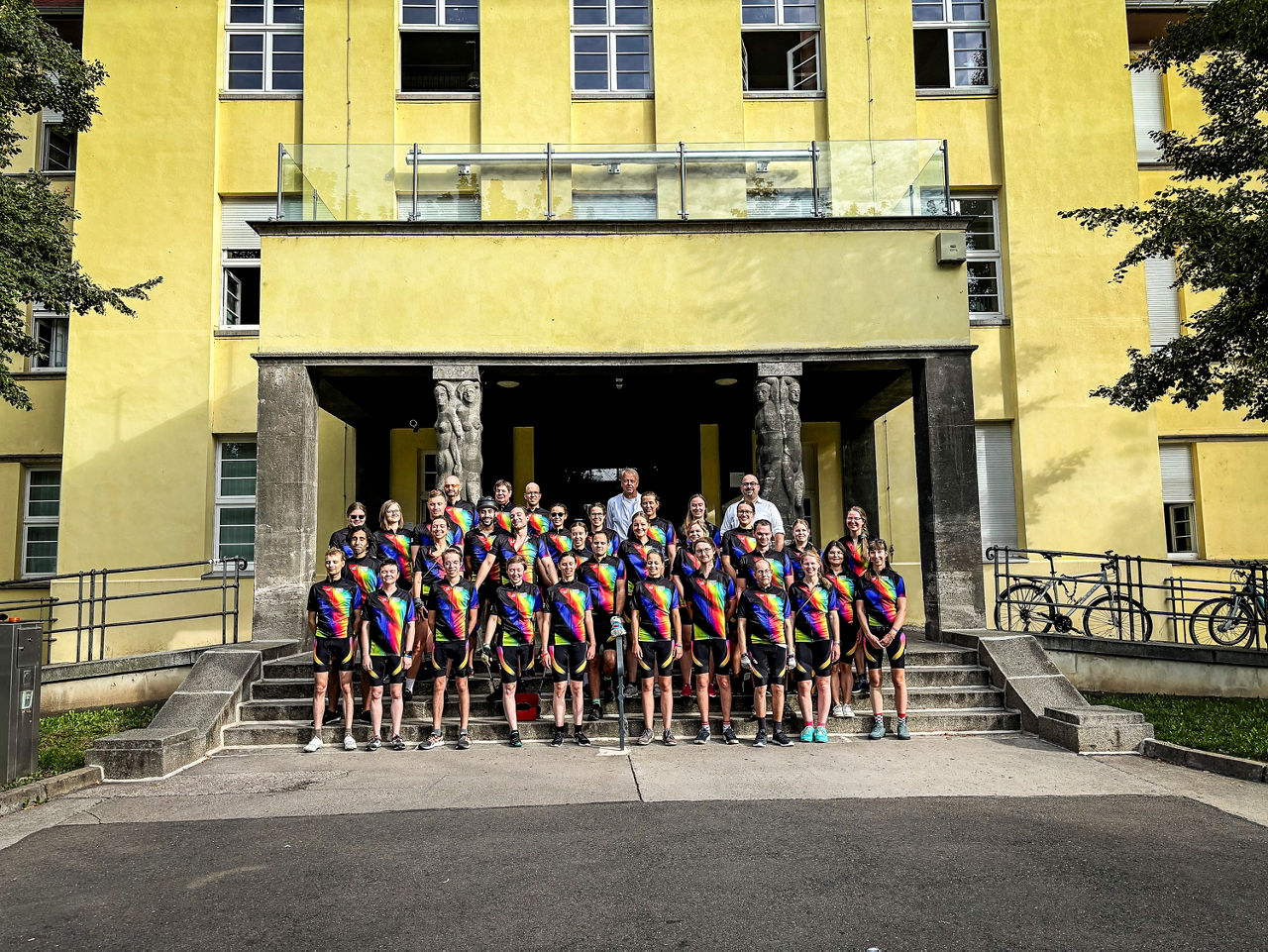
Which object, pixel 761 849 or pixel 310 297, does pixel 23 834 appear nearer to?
pixel 761 849

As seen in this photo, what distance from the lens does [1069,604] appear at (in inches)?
564

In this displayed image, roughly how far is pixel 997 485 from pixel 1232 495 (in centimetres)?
419

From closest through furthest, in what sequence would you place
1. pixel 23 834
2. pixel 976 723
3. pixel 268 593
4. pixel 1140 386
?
1. pixel 23 834
2. pixel 976 723
3. pixel 268 593
4. pixel 1140 386

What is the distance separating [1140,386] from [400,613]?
980 centimetres

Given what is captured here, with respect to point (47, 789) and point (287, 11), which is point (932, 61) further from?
point (47, 789)

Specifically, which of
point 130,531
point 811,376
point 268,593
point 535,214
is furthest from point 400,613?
point 130,531

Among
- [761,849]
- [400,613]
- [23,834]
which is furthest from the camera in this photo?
[400,613]

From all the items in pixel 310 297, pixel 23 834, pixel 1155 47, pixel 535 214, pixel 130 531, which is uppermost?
pixel 1155 47

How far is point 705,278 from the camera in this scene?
38.7ft

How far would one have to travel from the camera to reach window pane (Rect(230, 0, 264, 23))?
16656 millimetres

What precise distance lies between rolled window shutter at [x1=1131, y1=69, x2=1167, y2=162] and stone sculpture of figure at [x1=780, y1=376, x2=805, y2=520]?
998cm

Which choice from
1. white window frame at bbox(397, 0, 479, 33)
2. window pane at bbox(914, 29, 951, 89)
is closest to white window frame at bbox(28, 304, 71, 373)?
white window frame at bbox(397, 0, 479, 33)

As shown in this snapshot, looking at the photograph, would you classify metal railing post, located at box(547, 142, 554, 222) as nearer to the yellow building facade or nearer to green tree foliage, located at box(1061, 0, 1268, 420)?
the yellow building facade

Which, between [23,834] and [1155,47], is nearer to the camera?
[23,834]
